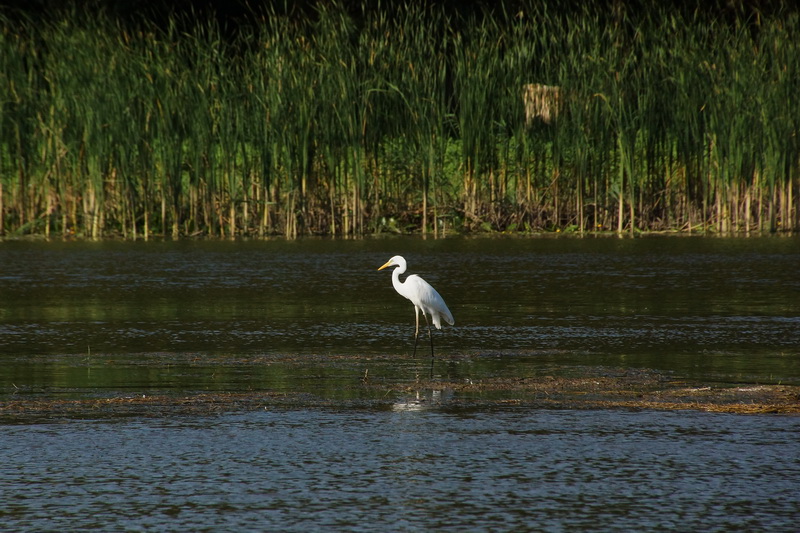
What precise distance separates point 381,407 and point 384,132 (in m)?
13.3

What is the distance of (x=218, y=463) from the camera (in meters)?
5.78

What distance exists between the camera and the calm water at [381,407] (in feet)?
16.8

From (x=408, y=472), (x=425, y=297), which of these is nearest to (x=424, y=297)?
(x=425, y=297)

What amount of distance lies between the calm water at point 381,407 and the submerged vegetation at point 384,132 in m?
4.20

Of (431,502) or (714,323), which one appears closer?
(431,502)

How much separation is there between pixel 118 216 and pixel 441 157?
191 inches

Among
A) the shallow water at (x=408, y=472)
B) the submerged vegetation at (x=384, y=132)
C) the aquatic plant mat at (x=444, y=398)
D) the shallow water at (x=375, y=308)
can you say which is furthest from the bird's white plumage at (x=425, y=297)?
the submerged vegetation at (x=384, y=132)

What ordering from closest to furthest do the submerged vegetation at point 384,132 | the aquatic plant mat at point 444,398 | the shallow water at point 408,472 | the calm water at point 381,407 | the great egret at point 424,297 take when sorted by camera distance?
the shallow water at point 408,472
the calm water at point 381,407
the aquatic plant mat at point 444,398
the great egret at point 424,297
the submerged vegetation at point 384,132

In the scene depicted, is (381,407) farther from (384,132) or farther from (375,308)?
(384,132)

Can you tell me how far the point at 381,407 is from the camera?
6.93 metres

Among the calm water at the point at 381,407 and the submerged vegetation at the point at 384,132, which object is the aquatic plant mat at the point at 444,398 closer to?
the calm water at the point at 381,407

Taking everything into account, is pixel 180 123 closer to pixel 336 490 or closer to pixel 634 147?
pixel 634 147

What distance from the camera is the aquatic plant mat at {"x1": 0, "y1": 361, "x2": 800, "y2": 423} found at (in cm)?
684

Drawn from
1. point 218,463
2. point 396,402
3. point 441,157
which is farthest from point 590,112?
point 218,463
